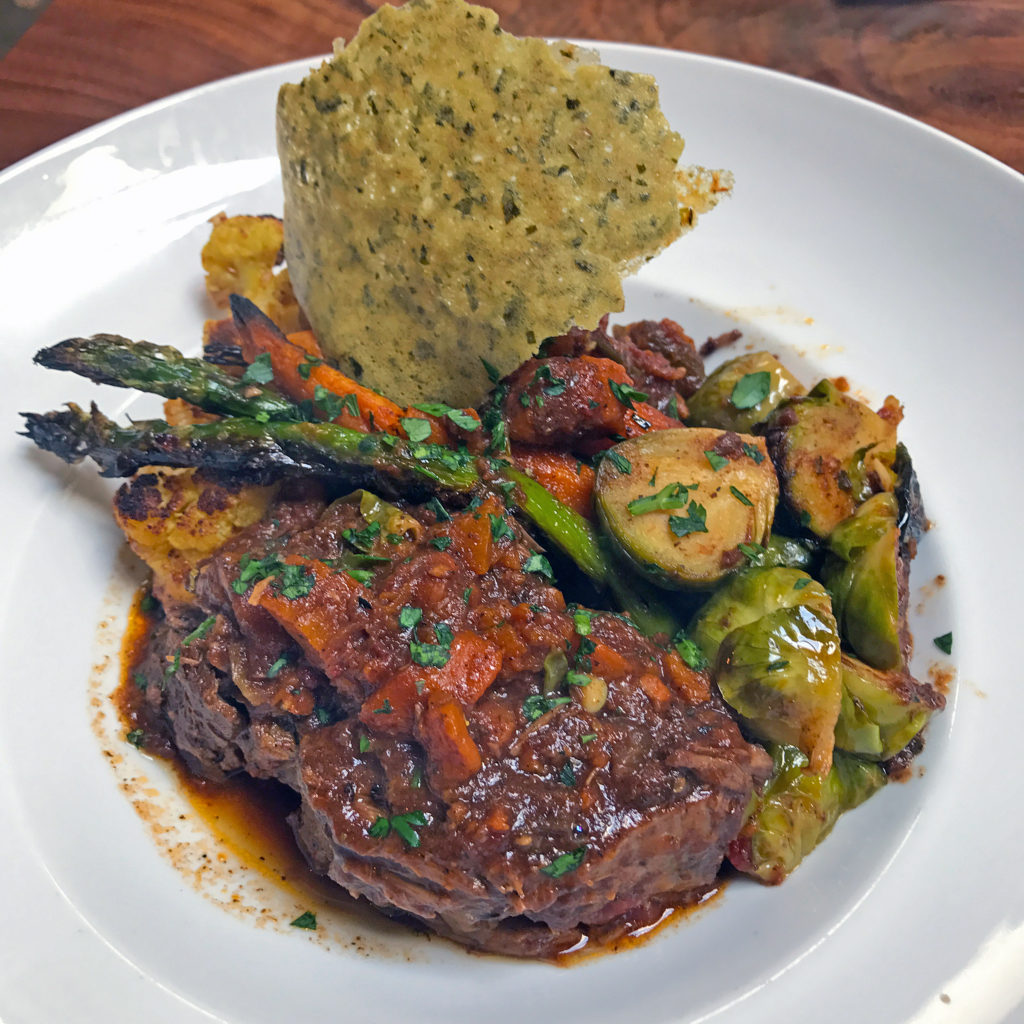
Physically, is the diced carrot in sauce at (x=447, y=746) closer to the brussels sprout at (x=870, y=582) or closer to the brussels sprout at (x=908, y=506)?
the brussels sprout at (x=870, y=582)

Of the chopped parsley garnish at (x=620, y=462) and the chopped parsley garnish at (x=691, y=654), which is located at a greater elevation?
the chopped parsley garnish at (x=620, y=462)

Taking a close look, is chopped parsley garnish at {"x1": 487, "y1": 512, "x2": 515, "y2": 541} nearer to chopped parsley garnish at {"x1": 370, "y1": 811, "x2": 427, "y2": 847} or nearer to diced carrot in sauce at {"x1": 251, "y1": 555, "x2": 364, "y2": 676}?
diced carrot in sauce at {"x1": 251, "y1": 555, "x2": 364, "y2": 676}

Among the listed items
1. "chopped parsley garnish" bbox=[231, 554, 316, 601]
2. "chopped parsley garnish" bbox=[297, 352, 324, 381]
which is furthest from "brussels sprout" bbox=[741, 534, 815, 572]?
"chopped parsley garnish" bbox=[297, 352, 324, 381]

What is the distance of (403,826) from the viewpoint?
2.96 metres

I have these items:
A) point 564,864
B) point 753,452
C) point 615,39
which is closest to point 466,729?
point 564,864

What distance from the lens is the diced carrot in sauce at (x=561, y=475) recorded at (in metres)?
3.94

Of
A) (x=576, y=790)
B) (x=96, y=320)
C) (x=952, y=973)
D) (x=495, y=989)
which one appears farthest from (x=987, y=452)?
(x=96, y=320)

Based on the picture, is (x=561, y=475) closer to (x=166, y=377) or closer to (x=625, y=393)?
(x=625, y=393)

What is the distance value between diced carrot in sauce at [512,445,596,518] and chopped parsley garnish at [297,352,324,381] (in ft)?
3.31

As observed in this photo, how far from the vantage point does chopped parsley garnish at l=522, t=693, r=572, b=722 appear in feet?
10.2

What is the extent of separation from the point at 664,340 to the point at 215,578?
2.72m

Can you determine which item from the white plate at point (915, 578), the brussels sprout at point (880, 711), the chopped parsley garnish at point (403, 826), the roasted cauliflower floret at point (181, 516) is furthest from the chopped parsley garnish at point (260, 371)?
the brussels sprout at point (880, 711)

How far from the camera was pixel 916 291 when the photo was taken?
15.5 feet

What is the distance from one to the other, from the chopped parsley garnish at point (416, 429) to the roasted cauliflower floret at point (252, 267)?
47.7 inches
